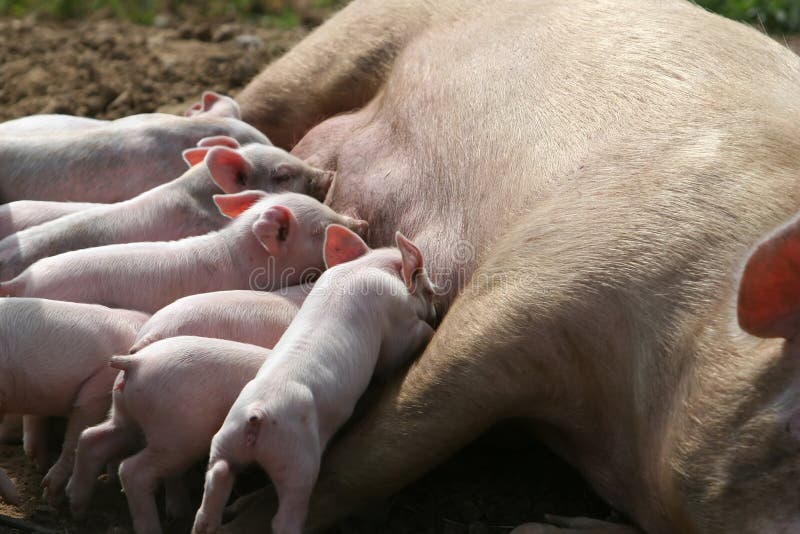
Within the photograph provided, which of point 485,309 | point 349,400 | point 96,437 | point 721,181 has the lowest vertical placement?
point 96,437

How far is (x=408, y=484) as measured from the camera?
319 centimetres

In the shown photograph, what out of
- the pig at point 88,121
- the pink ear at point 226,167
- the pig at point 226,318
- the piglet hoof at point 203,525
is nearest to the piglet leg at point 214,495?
the piglet hoof at point 203,525

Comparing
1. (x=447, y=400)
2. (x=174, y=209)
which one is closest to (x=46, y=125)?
(x=174, y=209)

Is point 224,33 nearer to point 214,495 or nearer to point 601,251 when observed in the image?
point 601,251

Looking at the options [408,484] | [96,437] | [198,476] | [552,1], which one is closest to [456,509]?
[408,484]

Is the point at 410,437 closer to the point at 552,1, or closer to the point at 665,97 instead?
the point at 665,97

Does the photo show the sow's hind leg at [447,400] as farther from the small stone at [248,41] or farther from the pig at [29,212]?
the small stone at [248,41]

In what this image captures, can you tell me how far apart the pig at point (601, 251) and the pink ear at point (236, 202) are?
0.42m

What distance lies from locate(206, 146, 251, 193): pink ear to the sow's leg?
0.79m

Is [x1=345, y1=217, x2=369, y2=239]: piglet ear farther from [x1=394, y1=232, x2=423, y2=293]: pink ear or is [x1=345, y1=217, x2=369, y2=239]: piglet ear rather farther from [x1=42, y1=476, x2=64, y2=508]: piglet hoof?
[x1=42, y1=476, x2=64, y2=508]: piglet hoof

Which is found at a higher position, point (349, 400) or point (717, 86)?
point (717, 86)

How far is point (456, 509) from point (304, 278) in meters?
0.76

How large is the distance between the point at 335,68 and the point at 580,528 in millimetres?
2006

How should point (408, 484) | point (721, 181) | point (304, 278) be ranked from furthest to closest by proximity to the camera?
point (304, 278) < point (408, 484) < point (721, 181)
